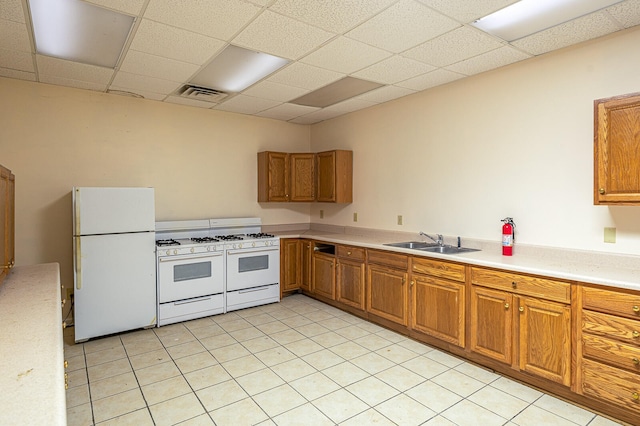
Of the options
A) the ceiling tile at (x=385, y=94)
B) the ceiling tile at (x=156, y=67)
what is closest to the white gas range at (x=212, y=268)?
the ceiling tile at (x=156, y=67)

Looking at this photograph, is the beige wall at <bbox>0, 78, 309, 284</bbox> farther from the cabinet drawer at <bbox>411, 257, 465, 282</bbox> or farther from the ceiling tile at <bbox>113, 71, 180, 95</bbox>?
the cabinet drawer at <bbox>411, 257, 465, 282</bbox>

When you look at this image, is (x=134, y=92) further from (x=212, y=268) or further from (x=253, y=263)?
(x=253, y=263)

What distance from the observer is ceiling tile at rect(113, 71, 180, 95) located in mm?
3621

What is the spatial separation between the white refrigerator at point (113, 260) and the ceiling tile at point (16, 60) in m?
1.18

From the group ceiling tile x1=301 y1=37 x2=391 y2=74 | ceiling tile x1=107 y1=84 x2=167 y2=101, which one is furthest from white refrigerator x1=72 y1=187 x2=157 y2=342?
ceiling tile x1=301 y1=37 x2=391 y2=74

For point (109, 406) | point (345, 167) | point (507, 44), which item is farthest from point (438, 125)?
point (109, 406)

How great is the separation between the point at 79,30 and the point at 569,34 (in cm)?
362

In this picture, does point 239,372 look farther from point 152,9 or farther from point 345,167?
point 345,167

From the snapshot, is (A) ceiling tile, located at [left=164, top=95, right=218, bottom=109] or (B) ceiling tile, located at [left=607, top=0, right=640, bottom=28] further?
(A) ceiling tile, located at [left=164, top=95, right=218, bottom=109]

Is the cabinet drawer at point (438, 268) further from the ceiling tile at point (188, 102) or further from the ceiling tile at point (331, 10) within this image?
the ceiling tile at point (188, 102)

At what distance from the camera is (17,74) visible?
3564mm

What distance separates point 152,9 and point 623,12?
121 inches

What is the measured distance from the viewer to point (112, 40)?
2.84 metres

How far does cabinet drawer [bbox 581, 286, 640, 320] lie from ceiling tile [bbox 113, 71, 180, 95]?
13.3 feet
